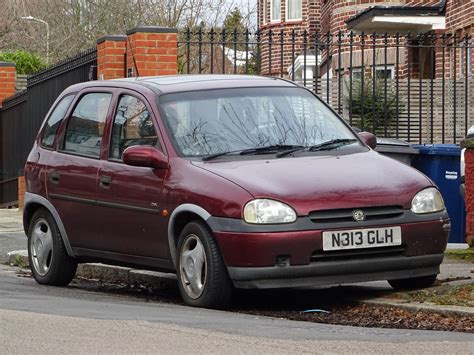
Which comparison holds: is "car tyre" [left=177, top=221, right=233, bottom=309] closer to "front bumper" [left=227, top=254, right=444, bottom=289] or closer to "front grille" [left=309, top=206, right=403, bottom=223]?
"front bumper" [left=227, top=254, right=444, bottom=289]

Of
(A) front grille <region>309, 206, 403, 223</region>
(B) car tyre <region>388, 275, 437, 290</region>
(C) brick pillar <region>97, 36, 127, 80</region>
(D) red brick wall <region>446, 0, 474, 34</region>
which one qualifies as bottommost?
(B) car tyre <region>388, 275, 437, 290</region>

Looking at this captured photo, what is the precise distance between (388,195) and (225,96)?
5.58 ft

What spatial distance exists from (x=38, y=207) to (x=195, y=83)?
189 cm

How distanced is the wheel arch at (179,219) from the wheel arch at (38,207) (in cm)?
161

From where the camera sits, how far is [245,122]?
959cm

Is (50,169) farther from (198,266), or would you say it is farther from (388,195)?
(388,195)

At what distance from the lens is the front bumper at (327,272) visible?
8453 millimetres

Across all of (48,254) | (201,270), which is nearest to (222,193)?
(201,270)

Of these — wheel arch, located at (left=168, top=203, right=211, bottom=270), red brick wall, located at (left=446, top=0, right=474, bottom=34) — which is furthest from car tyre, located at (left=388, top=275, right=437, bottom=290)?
red brick wall, located at (left=446, top=0, right=474, bottom=34)

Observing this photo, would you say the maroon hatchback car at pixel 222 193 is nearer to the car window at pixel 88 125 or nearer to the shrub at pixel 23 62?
the car window at pixel 88 125

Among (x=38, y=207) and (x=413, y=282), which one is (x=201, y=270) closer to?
(x=413, y=282)

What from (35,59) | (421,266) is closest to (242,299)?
(421,266)

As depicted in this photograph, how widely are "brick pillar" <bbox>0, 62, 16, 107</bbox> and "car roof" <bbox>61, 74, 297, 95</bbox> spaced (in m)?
17.3

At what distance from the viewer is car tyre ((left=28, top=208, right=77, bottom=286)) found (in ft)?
34.8
